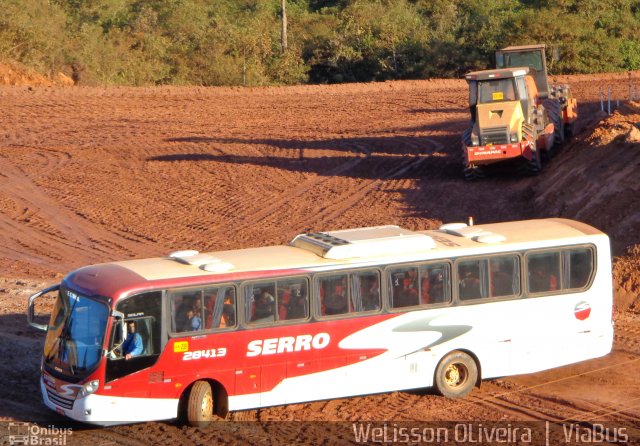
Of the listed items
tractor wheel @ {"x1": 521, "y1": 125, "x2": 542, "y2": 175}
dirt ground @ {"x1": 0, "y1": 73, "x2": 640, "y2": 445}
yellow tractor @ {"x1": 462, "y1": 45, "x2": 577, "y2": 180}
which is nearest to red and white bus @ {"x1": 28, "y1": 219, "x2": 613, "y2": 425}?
dirt ground @ {"x1": 0, "y1": 73, "x2": 640, "y2": 445}

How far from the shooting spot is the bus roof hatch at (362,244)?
12672mm

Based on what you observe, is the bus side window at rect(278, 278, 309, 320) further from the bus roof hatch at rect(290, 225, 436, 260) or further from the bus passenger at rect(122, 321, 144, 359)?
the bus passenger at rect(122, 321, 144, 359)

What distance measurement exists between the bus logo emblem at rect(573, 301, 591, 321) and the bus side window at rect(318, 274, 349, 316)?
3358mm

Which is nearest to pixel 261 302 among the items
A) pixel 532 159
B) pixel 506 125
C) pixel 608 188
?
pixel 608 188

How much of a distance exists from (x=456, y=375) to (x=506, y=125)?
14872 mm

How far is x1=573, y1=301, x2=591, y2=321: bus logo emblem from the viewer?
45.1ft

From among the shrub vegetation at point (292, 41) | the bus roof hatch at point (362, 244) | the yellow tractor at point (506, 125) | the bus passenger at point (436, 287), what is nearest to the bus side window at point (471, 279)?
the bus passenger at point (436, 287)

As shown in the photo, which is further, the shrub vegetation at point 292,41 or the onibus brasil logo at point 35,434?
the shrub vegetation at point 292,41

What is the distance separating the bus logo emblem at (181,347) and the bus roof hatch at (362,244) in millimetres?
2098

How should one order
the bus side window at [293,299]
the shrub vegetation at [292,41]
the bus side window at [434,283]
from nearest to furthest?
1. the bus side window at [293,299]
2. the bus side window at [434,283]
3. the shrub vegetation at [292,41]

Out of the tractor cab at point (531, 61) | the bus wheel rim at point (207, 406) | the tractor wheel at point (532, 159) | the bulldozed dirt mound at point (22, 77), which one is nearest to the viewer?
the bus wheel rim at point (207, 406)

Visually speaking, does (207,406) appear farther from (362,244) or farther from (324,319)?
(362,244)

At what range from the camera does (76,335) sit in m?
11.9

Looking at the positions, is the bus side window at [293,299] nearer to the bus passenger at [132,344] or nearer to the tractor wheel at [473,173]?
the bus passenger at [132,344]
